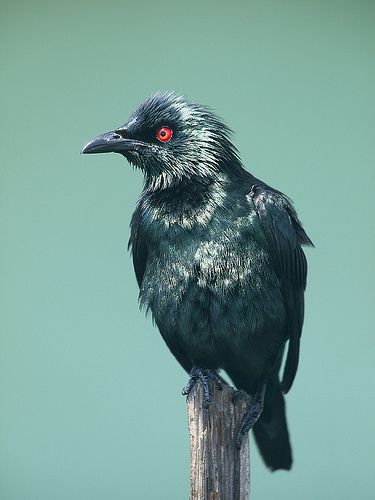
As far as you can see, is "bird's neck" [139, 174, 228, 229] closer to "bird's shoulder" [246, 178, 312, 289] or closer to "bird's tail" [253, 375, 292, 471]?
"bird's shoulder" [246, 178, 312, 289]

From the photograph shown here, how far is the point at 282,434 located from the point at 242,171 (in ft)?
4.97

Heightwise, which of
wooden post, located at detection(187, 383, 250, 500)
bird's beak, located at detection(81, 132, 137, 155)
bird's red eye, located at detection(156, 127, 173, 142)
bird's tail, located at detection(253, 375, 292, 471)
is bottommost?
wooden post, located at detection(187, 383, 250, 500)

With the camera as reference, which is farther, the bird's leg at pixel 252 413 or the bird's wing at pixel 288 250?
the bird's wing at pixel 288 250

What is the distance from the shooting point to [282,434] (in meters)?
4.43

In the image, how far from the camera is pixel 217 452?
11.3 feet

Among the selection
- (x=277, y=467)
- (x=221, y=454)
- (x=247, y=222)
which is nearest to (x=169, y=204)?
(x=247, y=222)

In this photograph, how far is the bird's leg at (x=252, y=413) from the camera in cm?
353

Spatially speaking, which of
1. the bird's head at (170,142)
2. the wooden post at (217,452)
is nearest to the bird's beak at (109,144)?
the bird's head at (170,142)

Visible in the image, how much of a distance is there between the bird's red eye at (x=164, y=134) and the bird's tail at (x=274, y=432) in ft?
4.91

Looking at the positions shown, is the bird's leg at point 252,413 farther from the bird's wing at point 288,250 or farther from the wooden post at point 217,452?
the bird's wing at point 288,250

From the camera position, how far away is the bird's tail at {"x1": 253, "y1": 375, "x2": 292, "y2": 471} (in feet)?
14.5

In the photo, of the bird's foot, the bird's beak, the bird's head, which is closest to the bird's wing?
the bird's head

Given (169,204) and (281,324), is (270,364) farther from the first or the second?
(169,204)

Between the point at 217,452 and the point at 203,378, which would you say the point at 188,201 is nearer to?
the point at 203,378
